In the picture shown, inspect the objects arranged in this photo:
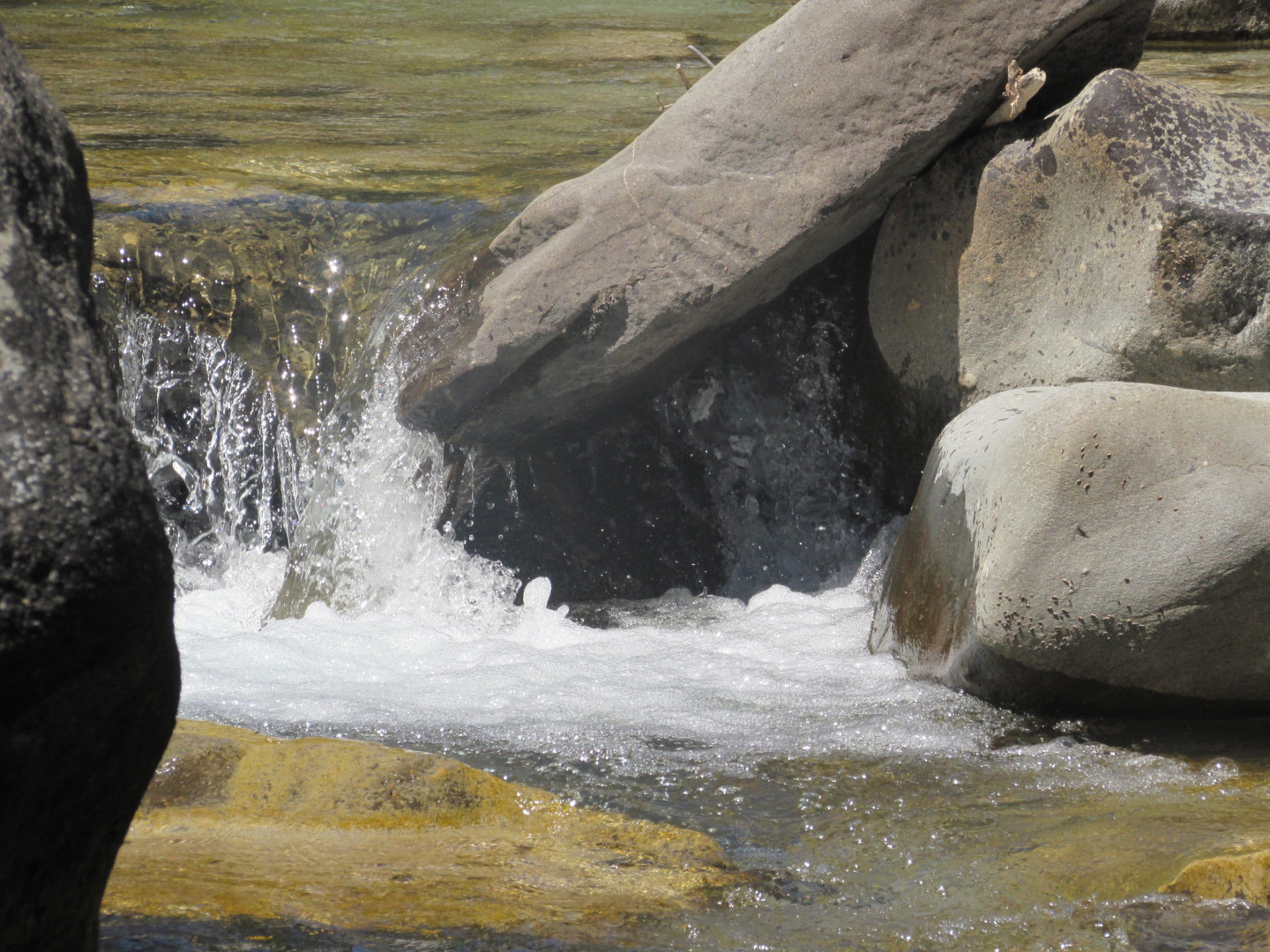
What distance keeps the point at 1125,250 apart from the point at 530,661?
2.10 m

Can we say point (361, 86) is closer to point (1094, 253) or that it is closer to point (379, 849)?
point (1094, 253)

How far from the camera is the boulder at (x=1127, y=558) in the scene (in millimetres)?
2982

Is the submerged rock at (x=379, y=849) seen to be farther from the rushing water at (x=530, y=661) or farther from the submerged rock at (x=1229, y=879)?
the submerged rock at (x=1229, y=879)

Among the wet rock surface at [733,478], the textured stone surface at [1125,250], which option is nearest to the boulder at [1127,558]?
the textured stone surface at [1125,250]

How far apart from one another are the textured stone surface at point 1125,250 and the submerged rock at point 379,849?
2300 mm

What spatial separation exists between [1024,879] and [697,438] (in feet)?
9.15

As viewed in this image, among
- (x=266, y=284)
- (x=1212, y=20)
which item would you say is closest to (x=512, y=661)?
(x=266, y=284)

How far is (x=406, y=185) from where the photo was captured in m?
5.63

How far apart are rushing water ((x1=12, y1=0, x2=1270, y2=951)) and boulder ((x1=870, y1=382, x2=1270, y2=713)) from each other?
4.7 inches

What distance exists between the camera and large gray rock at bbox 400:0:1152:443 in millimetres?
3988

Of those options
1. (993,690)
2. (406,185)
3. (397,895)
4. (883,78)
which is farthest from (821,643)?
(406,185)

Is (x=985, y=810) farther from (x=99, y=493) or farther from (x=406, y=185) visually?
(x=406, y=185)

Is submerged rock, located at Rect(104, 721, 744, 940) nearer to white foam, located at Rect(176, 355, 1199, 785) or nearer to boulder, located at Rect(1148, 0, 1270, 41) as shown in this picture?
white foam, located at Rect(176, 355, 1199, 785)

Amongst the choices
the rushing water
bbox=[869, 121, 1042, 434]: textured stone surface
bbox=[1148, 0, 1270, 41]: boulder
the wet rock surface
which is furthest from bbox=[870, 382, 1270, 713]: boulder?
bbox=[1148, 0, 1270, 41]: boulder
